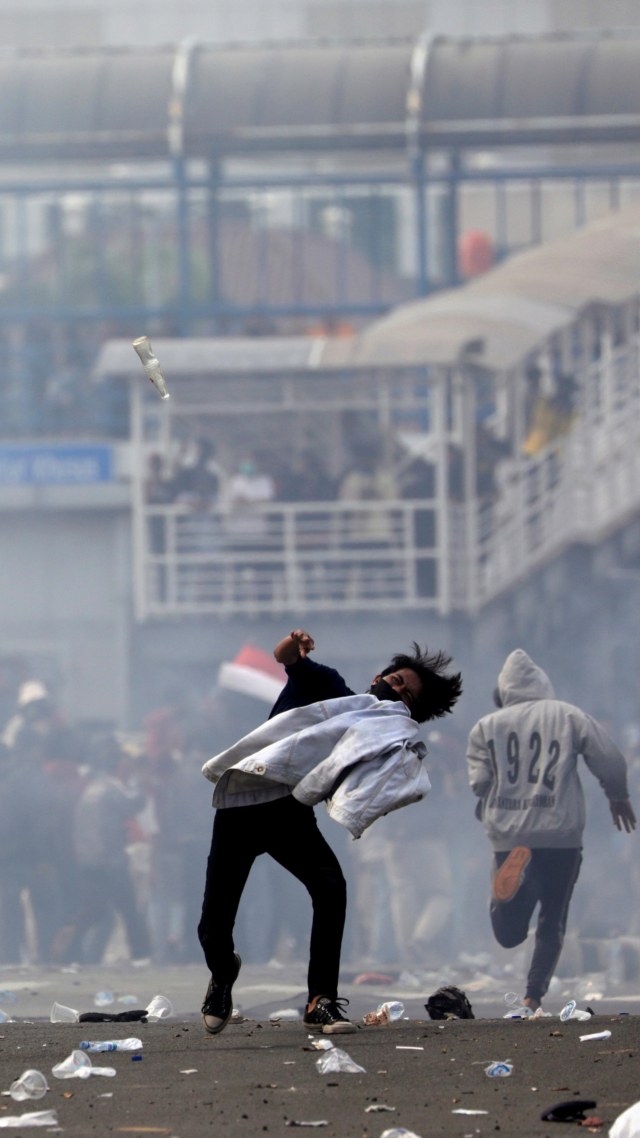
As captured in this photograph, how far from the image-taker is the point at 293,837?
589 centimetres

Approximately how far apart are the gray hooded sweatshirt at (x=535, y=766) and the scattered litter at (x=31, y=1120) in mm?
3754

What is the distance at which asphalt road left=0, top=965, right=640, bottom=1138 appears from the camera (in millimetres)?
4676

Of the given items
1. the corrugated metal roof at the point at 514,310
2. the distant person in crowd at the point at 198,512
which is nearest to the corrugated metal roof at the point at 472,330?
the corrugated metal roof at the point at 514,310

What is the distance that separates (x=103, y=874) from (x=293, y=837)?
5.88 metres

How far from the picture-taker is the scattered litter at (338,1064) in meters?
5.24

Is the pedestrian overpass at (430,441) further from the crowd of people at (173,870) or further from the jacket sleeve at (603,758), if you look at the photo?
the jacket sleeve at (603,758)

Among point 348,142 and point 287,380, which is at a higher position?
point 348,142

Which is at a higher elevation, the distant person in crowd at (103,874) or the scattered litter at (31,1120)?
the scattered litter at (31,1120)

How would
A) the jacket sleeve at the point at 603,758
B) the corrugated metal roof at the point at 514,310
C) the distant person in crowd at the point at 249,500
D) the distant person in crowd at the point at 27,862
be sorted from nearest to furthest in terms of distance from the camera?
the jacket sleeve at the point at 603,758, the distant person in crowd at the point at 27,862, the corrugated metal roof at the point at 514,310, the distant person in crowd at the point at 249,500

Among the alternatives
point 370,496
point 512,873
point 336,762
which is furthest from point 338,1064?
point 370,496

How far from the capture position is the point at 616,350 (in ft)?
57.5

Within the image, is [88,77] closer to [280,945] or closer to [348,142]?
[348,142]

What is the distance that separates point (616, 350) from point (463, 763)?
20.1 ft

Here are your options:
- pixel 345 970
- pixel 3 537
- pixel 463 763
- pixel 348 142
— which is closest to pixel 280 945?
pixel 345 970
